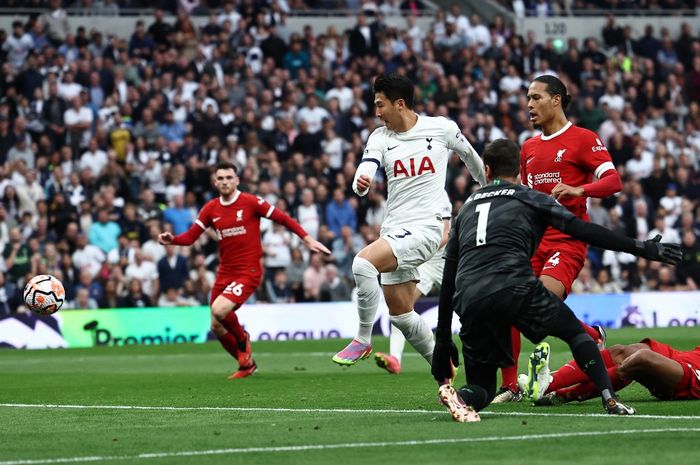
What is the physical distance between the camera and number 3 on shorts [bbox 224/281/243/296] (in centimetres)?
1612

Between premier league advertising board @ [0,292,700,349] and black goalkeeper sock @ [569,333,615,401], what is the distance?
13886 mm

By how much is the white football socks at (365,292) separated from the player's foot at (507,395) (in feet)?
5.54

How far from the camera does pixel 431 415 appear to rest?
31.7 feet

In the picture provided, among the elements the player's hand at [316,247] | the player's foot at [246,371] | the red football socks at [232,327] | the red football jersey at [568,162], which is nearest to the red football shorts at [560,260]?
the red football jersey at [568,162]

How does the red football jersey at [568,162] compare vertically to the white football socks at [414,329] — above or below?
above

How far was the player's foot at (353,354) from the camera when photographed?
1219 cm

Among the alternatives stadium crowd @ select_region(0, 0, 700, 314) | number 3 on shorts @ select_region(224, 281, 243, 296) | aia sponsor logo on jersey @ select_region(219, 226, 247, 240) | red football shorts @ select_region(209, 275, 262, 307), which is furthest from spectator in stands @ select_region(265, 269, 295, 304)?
number 3 on shorts @ select_region(224, 281, 243, 296)

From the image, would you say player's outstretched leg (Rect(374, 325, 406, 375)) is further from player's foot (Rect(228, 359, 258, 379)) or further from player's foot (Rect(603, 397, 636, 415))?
player's foot (Rect(603, 397, 636, 415))

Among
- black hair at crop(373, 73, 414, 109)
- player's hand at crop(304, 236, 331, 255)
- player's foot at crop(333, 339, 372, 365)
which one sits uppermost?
black hair at crop(373, 73, 414, 109)

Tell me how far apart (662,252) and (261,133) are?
19828 mm

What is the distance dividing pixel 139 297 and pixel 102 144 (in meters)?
3.90

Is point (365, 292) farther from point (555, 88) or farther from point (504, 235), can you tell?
point (504, 235)

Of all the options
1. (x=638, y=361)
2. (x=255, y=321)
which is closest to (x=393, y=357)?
(x=638, y=361)

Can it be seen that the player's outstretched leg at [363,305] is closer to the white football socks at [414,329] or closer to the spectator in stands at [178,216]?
the white football socks at [414,329]
